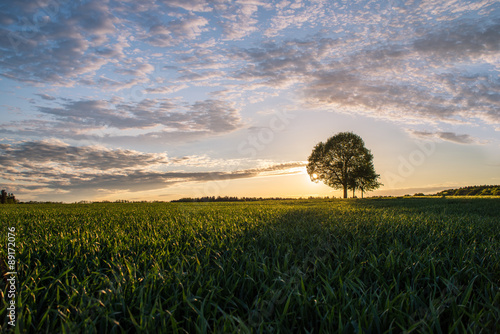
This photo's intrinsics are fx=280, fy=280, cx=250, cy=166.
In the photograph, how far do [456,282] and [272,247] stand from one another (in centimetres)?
194

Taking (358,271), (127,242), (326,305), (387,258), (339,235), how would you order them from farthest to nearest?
(339,235), (127,242), (387,258), (358,271), (326,305)

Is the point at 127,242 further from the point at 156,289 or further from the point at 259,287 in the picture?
the point at 259,287

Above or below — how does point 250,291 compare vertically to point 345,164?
below

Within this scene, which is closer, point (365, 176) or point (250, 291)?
point (250, 291)

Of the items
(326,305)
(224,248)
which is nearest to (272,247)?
(224,248)

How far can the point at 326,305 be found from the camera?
5.93 ft

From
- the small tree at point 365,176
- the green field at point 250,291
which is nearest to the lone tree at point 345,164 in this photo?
the small tree at point 365,176

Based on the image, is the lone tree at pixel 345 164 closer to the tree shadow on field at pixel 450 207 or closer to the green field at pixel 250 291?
the tree shadow on field at pixel 450 207

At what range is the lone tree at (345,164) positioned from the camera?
46969 mm

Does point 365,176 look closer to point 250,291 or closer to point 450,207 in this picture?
point 450,207

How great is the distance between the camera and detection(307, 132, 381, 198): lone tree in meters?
47.0

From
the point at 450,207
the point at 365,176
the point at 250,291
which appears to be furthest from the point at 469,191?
the point at 250,291

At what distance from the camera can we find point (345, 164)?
156 ft

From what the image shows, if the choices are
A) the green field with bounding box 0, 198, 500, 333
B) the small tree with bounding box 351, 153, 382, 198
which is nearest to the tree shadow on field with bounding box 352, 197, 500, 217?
the green field with bounding box 0, 198, 500, 333
